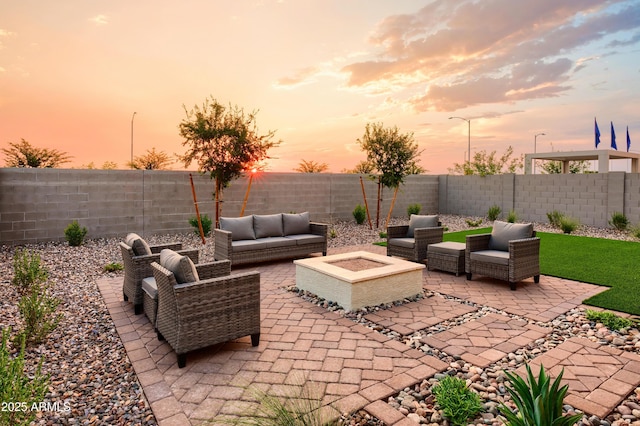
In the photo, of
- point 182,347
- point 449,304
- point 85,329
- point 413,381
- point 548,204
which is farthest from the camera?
point 548,204

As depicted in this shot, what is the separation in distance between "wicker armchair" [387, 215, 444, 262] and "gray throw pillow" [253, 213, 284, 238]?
226 centimetres

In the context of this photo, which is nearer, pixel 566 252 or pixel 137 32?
pixel 137 32

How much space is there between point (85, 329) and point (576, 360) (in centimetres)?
A: 475

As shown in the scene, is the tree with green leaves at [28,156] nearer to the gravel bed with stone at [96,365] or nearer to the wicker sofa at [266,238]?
the gravel bed with stone at [96,365]

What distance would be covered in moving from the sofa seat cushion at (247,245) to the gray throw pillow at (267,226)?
41cm

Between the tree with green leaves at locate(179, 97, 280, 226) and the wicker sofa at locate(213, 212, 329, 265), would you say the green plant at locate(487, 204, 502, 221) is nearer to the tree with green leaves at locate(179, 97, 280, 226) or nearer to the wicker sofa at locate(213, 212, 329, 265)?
the wicker sofa at locate(213, 212, 329, 265)

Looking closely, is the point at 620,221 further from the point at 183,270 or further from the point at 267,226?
the point at 183,270

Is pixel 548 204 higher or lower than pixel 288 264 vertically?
higher

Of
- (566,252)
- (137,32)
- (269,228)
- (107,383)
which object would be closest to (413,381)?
(107,383)

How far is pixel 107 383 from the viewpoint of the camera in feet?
9.41

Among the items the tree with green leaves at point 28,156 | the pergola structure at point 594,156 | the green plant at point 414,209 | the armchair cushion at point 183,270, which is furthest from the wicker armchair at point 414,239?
the pergola structure at point 594,156

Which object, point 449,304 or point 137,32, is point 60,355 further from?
point 137,32

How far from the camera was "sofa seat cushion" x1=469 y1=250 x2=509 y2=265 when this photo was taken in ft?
17.8

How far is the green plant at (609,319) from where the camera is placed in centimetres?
388
